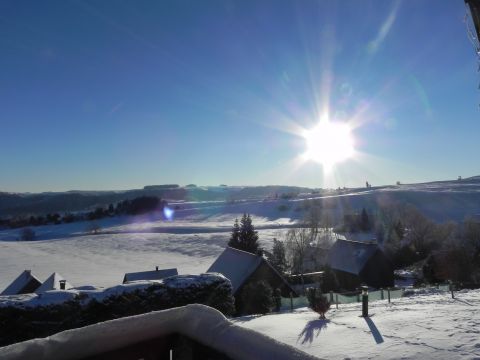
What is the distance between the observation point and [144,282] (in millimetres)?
14305

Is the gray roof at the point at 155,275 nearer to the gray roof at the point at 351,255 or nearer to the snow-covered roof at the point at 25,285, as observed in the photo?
the snow-covered roof at the point at 25,285

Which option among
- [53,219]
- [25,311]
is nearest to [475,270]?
[25,311]

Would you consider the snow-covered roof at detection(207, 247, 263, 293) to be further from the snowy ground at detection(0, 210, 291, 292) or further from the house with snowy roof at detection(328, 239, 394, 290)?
the snowy ground at detection(0, 210, 291, 292)

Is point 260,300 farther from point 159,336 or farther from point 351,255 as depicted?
point 159,336

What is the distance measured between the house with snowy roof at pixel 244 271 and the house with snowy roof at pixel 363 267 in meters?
8.83

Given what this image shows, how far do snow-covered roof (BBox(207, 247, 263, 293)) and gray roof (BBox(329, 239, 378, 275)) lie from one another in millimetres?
11780

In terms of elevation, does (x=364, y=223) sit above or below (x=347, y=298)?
above

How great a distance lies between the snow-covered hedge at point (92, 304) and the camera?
12.1 metres

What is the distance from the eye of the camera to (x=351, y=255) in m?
35.5

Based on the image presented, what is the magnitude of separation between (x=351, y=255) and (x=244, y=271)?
46.1 feet

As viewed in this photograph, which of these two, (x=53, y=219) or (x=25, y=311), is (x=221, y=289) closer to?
(x=25, y=311)

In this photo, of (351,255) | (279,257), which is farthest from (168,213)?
(351,255)

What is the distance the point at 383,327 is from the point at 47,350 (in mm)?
10707

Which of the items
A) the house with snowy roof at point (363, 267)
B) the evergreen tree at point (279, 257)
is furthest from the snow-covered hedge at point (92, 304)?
the evergreen tree at point (279, 257)
